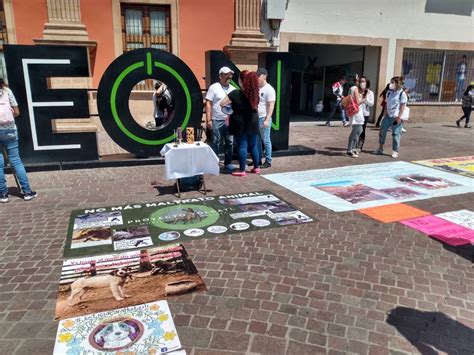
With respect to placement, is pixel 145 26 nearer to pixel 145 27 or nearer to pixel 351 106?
pixel 145 27

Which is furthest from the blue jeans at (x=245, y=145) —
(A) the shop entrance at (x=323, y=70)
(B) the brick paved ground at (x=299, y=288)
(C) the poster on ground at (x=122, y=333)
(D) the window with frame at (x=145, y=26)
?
(A) the shop entrance at (x=323, y=70)

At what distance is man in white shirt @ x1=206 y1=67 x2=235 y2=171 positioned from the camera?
7.04m

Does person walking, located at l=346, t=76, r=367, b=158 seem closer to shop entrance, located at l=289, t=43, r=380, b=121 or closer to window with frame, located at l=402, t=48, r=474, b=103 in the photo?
shop entrance, located at l=289, t=43, r=380, b=121

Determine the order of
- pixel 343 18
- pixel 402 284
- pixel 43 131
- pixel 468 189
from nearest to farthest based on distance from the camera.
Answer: pixel 402 284
pixel 468 189
pixel 43 131
pixel 343 18

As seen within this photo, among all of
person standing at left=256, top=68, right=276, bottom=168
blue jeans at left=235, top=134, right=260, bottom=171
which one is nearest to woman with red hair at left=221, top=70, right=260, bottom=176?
blue jeans at left=235, top=134, right=260, bottom=171

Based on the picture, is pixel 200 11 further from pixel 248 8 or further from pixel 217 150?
pixel 217 150

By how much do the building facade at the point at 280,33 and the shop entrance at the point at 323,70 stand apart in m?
0.06

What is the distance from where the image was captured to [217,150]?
763 centimetres

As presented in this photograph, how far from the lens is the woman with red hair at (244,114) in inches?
261

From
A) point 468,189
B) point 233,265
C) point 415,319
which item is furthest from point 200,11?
point 415,319

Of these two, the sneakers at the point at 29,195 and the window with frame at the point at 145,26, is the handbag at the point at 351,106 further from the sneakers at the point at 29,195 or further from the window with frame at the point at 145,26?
the window with frame at the point at 145,26

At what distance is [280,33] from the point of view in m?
13.9

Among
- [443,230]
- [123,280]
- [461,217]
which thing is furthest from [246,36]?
[123,280]

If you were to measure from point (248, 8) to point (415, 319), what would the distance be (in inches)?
481
